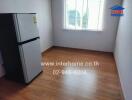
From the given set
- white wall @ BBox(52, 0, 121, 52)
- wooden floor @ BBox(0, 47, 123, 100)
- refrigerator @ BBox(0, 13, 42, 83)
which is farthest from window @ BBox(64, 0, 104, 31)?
refrigerator @ BBox(0, 13, 42, 83)

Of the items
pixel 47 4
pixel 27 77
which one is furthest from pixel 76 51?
pixel 27 77

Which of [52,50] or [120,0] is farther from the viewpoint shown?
[52,50]

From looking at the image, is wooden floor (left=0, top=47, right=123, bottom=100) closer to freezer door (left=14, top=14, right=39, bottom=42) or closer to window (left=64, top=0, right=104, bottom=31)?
freezer door (left=14, top=14, right=39, bottom=42)

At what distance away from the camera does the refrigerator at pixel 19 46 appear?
5.69 feet

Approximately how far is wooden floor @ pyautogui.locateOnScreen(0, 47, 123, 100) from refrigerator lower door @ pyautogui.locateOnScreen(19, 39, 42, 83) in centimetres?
17

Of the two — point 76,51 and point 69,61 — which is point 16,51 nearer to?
point 69,61

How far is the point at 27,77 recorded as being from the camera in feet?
6.70

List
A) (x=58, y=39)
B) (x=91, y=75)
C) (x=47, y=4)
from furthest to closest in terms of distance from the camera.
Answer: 1. (x=58, y=39)
2. (x=47, y=4)
3. (x=91, y=75)

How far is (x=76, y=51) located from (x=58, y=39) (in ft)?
2.77

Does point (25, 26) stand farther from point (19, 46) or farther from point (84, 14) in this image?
point (84, 14)

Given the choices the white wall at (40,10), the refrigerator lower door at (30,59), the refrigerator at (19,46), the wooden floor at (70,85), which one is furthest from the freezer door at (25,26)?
the wooden floor at (70,85)

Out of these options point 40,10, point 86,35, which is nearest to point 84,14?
point 86,35

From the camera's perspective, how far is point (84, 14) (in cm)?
354

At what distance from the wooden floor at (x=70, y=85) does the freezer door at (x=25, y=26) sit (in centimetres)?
92
